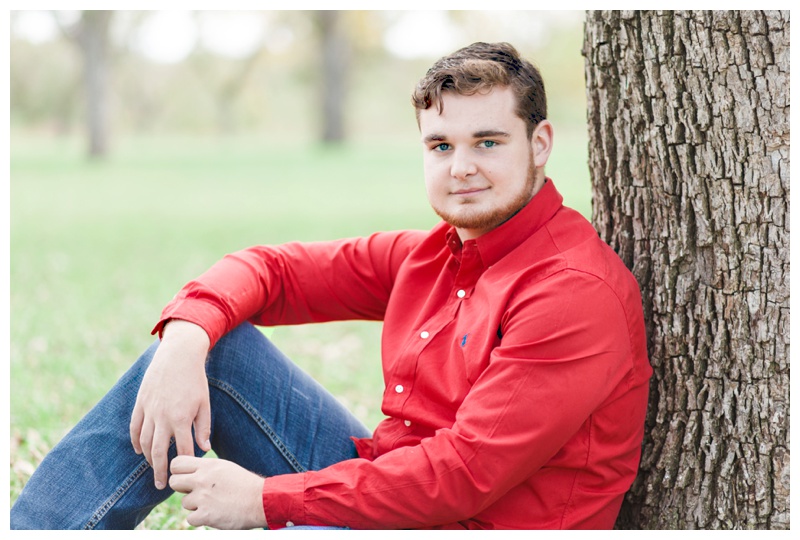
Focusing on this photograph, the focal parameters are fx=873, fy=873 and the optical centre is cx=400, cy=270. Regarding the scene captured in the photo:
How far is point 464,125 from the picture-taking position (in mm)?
2350

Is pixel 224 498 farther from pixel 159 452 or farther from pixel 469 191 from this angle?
pixel 469 191

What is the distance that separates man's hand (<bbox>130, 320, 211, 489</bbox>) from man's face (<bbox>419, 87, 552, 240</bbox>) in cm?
80

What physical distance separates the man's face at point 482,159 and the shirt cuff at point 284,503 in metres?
0.83

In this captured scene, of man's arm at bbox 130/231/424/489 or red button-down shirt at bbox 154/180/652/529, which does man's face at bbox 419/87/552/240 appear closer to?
red button-down shirt at bbox 154/180/652/529

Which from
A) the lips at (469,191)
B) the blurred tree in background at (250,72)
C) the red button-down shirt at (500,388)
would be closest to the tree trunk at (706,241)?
the red button-down shirt at (500,388)

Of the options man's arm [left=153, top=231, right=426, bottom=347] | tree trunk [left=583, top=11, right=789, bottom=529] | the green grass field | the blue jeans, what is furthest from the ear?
the green grass field

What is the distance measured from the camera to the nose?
235 centimetres

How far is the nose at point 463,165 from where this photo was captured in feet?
7.71

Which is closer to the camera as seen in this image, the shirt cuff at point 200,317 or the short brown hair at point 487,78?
the short brown hair at point 487,78

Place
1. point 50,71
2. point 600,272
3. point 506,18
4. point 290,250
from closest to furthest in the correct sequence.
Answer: point 600,272, point 290,250, point 506,18, point 50,71

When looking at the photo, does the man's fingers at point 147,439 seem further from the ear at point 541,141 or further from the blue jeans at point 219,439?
the ear at point 541,141
